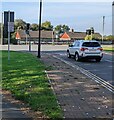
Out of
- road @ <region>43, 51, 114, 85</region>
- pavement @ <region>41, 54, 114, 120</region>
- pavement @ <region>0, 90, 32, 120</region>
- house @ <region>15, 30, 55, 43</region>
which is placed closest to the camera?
pavement @ <region>0, 90, 32, 120</region>

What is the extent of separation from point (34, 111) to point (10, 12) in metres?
13.4

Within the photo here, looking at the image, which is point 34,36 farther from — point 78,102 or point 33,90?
point 78,102

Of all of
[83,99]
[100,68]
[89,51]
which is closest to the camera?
[83,99]

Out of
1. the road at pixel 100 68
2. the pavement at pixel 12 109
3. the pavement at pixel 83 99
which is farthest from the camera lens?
the road at pixel 100 68

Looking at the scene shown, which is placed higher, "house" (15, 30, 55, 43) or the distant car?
"house" (15, 30, 55, 43)

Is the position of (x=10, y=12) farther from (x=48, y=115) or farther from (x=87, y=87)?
(x=48, y=115)

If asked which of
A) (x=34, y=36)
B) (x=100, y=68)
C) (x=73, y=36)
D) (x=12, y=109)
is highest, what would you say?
(x=73, y=36)

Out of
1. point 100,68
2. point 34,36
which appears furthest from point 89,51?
point 34,36

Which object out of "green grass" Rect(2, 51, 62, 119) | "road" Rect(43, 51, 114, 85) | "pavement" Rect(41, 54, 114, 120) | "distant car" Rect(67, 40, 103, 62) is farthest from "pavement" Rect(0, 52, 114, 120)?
"distant car" Rect(67, 40, 103, 62)

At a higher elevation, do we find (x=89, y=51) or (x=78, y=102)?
(x=89, y=51)

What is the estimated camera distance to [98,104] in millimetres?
8578

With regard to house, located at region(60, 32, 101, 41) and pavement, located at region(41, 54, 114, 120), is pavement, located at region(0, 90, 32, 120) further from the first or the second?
house, located at region(60, 32, 101, 41)

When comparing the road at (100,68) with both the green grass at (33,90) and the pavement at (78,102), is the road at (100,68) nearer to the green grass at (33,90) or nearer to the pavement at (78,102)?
the pavement at (78,102)

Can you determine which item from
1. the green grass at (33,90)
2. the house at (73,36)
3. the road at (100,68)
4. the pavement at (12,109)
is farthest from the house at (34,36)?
the pavement at (12,109)
